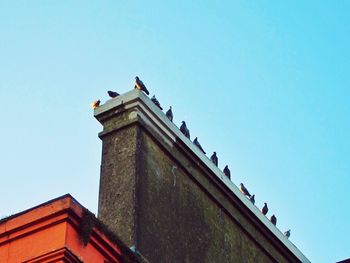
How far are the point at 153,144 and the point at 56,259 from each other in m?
4.57

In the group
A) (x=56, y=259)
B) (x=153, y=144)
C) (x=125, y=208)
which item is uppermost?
(x=153, y=144)

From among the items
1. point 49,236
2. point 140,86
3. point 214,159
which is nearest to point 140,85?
point 140,86

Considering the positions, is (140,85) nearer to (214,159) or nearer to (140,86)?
(140,86)

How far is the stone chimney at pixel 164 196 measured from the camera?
16.9 m

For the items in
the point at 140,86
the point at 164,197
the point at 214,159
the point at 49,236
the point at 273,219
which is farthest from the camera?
the point at 273,219

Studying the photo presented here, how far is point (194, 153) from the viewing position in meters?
18.6

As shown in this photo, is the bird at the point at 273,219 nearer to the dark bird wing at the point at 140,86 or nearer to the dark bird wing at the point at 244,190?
the dark bird wing at the point at 244,190

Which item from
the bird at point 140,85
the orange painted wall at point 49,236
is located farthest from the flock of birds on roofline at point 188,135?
the orange painted wall at point 49,236

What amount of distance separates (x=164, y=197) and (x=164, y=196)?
0.07 feet

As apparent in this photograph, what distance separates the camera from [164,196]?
1759 cm

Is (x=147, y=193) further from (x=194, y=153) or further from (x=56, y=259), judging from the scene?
(x=56, y=259)

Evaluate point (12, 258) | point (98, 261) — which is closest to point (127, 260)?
point (98, 261)

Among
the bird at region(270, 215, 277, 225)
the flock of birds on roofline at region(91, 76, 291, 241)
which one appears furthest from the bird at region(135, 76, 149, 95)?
the bird at region(270, 215, 277, 225)

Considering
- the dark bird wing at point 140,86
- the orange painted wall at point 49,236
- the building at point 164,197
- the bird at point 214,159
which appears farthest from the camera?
the bird at point 214,159
